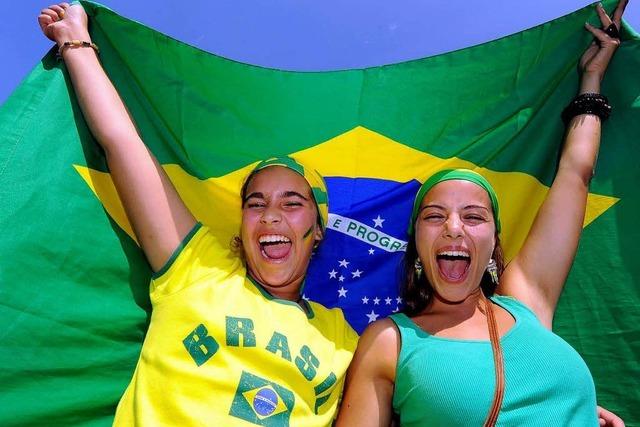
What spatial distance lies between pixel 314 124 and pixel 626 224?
1930 mm

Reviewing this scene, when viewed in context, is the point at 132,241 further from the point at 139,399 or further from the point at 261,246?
the point at 139,399

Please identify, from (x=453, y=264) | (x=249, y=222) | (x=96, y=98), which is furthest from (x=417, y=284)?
(x=96, y=98)

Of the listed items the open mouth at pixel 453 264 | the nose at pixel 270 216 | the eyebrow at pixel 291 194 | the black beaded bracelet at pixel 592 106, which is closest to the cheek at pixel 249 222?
the nose at pixel 270 216

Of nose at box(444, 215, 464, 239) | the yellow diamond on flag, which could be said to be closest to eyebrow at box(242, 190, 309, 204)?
the yellow diamond on flag

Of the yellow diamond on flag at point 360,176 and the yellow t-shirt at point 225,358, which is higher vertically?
the yellow diamond on flag at point 360,176

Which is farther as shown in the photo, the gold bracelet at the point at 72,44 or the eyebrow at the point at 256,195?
the gold bracelet at the point at 72,44

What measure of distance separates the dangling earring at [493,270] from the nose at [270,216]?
1.05 metres

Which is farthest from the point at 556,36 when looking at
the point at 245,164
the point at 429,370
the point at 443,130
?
the point at 429,370

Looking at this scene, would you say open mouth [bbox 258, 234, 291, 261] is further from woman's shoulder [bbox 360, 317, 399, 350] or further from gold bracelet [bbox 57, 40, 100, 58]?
gold bracelet [bbox 57, 40, 100, 58]

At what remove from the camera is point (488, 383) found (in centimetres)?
213

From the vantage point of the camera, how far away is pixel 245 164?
139 inches

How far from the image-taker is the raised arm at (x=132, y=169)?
250 centimetres

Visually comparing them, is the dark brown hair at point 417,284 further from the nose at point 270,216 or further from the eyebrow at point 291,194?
the nose at point 270,216

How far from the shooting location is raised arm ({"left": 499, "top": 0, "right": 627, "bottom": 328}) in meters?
2.79
